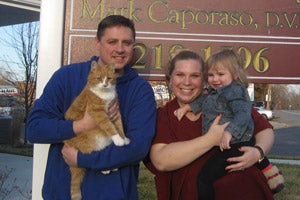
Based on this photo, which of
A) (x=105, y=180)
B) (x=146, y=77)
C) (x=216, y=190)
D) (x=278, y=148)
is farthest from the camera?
(x=278, y=148)

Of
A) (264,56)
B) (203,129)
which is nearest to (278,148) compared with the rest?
(264,56)

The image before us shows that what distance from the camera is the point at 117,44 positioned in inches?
102

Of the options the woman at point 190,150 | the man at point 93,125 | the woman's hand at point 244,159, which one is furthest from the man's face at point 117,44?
the woman's hand at point 244,159

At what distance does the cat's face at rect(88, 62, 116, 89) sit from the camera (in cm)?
246

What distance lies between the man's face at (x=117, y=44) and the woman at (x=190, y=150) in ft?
1.00

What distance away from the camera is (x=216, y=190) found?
233 centimetres

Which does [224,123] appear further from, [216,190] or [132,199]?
[132,199]

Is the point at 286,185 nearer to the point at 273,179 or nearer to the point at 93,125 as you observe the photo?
the point at 273,179

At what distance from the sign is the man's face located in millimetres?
771

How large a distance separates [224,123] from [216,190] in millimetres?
384

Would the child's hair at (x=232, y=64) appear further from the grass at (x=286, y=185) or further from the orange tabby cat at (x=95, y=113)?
the grass at (x=286, y=185)

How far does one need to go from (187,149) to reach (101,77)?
66 centimetres

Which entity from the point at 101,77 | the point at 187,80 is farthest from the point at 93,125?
the point at 187,80

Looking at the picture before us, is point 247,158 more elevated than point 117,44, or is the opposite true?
point 117,44
